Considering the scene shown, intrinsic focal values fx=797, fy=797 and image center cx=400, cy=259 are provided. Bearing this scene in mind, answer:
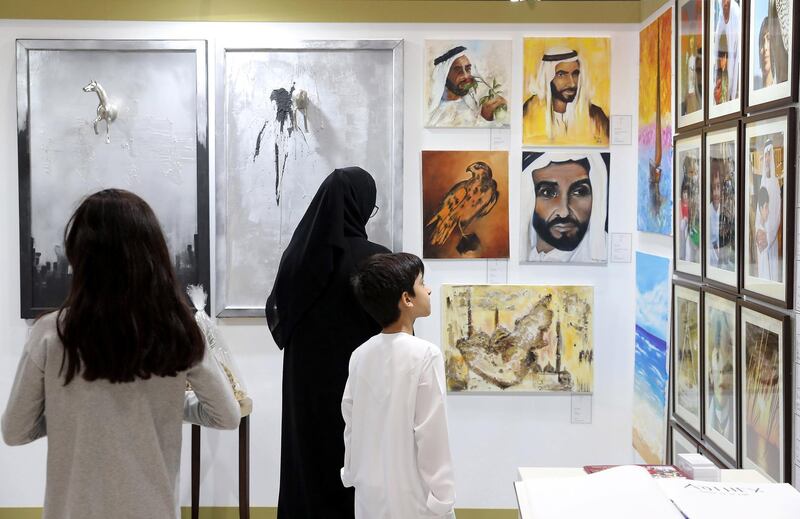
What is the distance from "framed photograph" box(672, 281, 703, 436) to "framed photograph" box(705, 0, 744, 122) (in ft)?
2.06

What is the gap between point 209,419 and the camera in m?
1.69

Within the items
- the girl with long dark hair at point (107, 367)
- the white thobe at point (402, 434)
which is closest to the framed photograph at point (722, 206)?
the white thobe at point (402, 434)

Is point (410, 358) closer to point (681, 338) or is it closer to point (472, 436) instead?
point (681, 338)

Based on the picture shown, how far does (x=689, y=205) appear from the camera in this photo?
2.77 m

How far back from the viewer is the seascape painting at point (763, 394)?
6.78 feet

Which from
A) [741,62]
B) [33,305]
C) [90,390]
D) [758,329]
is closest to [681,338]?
[758,329]

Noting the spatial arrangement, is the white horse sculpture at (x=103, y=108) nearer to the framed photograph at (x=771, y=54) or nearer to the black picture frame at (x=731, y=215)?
the black picture frame at (x=731, y=215)

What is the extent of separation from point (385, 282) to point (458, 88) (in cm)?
167

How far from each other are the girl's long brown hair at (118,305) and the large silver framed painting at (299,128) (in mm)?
2006

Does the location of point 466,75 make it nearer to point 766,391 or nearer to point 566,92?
point 566,92

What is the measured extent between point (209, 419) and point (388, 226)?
2.00 metres

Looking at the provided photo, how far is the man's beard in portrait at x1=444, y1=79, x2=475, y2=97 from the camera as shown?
141 inches

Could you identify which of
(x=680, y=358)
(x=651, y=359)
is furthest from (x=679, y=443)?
(x=651, y=359)

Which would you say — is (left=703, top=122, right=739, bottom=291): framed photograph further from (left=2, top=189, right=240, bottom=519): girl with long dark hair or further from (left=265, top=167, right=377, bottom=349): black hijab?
(left=2, top=189, right=240, bottom=519): girl with long dark hair
